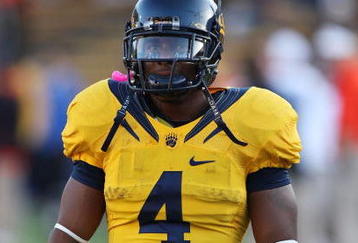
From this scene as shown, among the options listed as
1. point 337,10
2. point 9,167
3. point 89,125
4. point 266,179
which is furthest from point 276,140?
point 337,10

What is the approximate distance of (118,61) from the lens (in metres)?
15.6

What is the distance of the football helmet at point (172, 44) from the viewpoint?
429cm

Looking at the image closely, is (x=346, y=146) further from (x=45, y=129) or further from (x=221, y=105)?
(x=221, y=105)

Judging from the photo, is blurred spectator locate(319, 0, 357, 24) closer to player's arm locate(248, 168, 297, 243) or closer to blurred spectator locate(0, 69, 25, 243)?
blurred spectator locate(0, 69, 25, 243)

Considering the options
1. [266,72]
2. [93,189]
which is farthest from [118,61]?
[93,189]

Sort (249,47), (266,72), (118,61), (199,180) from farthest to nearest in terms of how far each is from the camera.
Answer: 1. (118,61)
2. (249,47)
3. (266,72)
4. (199,180)

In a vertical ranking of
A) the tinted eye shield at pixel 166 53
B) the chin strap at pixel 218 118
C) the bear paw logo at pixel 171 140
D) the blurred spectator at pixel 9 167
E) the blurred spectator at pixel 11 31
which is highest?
the tinted eye shield at pixel 166 53

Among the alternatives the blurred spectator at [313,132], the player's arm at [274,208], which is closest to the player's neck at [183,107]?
the player's arm at [274,208]

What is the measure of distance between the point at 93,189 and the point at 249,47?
10.1 meters

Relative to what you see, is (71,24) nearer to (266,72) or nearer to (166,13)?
(266,72)

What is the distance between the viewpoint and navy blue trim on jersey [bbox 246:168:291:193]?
436 cm

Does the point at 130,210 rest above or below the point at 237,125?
below

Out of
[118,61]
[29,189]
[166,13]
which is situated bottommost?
[29,189]

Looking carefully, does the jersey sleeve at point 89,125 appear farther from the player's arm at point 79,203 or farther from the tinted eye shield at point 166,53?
the tinted eye shield at point 166,53
